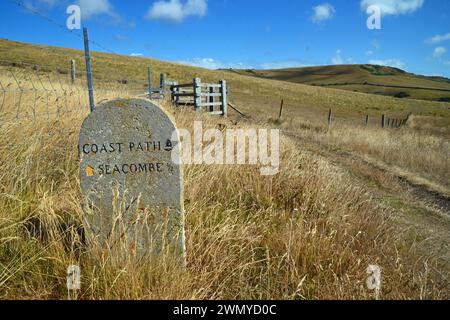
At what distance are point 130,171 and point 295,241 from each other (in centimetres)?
146

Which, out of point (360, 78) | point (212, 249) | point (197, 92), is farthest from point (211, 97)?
point (360, 78)

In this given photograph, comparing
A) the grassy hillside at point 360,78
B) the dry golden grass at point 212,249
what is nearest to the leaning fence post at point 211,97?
the dry golden grass at point 212,249

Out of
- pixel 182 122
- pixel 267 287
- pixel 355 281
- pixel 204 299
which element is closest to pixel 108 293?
pixel 204 299

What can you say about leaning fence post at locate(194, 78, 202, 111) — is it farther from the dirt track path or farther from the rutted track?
the dirt track path

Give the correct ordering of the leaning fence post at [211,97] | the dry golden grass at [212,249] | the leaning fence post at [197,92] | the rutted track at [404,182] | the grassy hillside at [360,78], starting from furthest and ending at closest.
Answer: the grassy hillside at [360,78] → the leaning fence post at [211,97] → the leaning fence post at [197,92] → the rutted track at [404,182] → the dry golden grass at [212,249]

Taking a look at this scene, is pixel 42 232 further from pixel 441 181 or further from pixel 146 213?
pixel 441 181

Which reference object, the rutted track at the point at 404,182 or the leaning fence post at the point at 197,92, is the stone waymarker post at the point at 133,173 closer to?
the rutted track at the point at 404,182

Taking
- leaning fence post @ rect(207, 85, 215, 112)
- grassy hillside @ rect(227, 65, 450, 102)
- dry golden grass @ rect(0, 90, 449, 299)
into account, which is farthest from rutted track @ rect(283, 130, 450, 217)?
grassy hillside @ rect(227, 65, 450, 102)

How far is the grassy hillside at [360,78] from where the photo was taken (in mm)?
91312

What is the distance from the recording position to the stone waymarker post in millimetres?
2688

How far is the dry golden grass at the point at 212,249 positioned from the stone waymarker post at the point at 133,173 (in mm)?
175

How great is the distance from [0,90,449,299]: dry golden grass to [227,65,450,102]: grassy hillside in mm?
84091

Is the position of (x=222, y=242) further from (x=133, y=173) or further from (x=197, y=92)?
(x=197, y=92)

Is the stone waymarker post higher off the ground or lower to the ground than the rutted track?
higher
